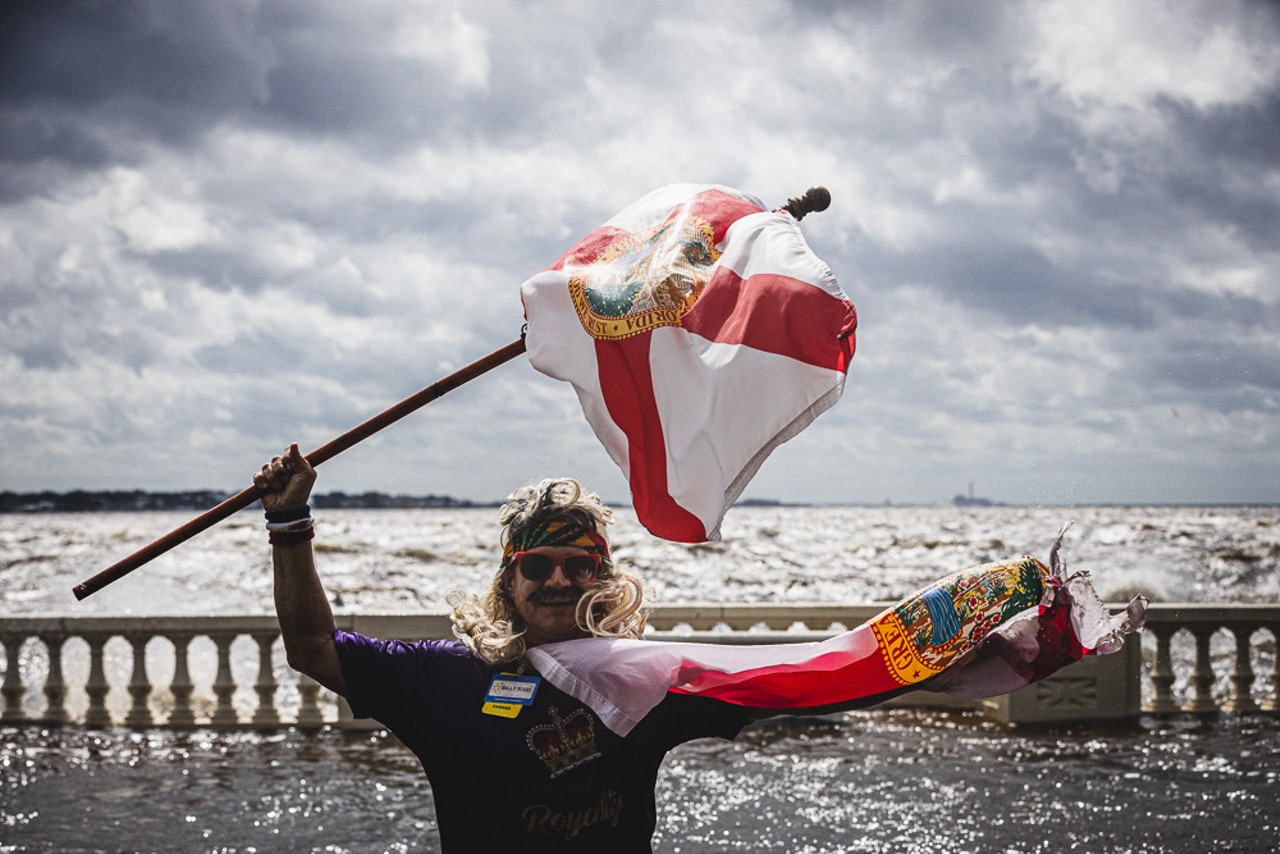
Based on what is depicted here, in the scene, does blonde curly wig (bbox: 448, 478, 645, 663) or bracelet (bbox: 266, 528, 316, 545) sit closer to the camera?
bracelet (bbox: 266, 528, 316, 545)

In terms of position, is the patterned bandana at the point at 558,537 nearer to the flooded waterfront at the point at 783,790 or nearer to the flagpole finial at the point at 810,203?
the flagpole finial at the point at 810,203

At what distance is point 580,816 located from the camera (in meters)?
2.68

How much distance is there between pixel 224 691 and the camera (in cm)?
958

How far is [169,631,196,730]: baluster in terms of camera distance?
9492 mm

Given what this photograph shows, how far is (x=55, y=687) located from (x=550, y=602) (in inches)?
332

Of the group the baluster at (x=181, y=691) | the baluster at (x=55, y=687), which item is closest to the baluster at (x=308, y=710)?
the baluster at (x=181, y=691)

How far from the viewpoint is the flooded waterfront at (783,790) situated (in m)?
6.53

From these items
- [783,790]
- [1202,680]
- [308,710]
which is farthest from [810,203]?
[1202,680]

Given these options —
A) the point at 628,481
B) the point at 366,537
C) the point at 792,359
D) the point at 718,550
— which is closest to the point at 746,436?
the point at 792,359

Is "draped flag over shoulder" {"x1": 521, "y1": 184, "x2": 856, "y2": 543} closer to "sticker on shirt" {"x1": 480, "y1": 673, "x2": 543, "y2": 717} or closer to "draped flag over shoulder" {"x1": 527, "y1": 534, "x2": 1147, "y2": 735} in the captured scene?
"draped flag over shoulder" {"x1": 527, "y1": 534, "x2": 1147, "y2": 735}

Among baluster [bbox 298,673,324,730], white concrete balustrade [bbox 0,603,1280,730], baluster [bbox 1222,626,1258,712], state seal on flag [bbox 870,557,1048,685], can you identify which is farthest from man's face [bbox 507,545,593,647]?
baluster [bbox 1222,626,1258,712]

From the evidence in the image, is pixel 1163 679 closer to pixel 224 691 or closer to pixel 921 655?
pixel 224 691

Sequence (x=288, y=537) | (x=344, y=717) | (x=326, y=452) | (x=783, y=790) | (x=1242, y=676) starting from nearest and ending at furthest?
(x=288, y=537)
(x=326, y=452)
(x=783, y=790)
(x=344, y=717)
(x=1242, y=676)

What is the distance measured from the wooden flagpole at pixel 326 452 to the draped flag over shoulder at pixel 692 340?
0.16 meters
